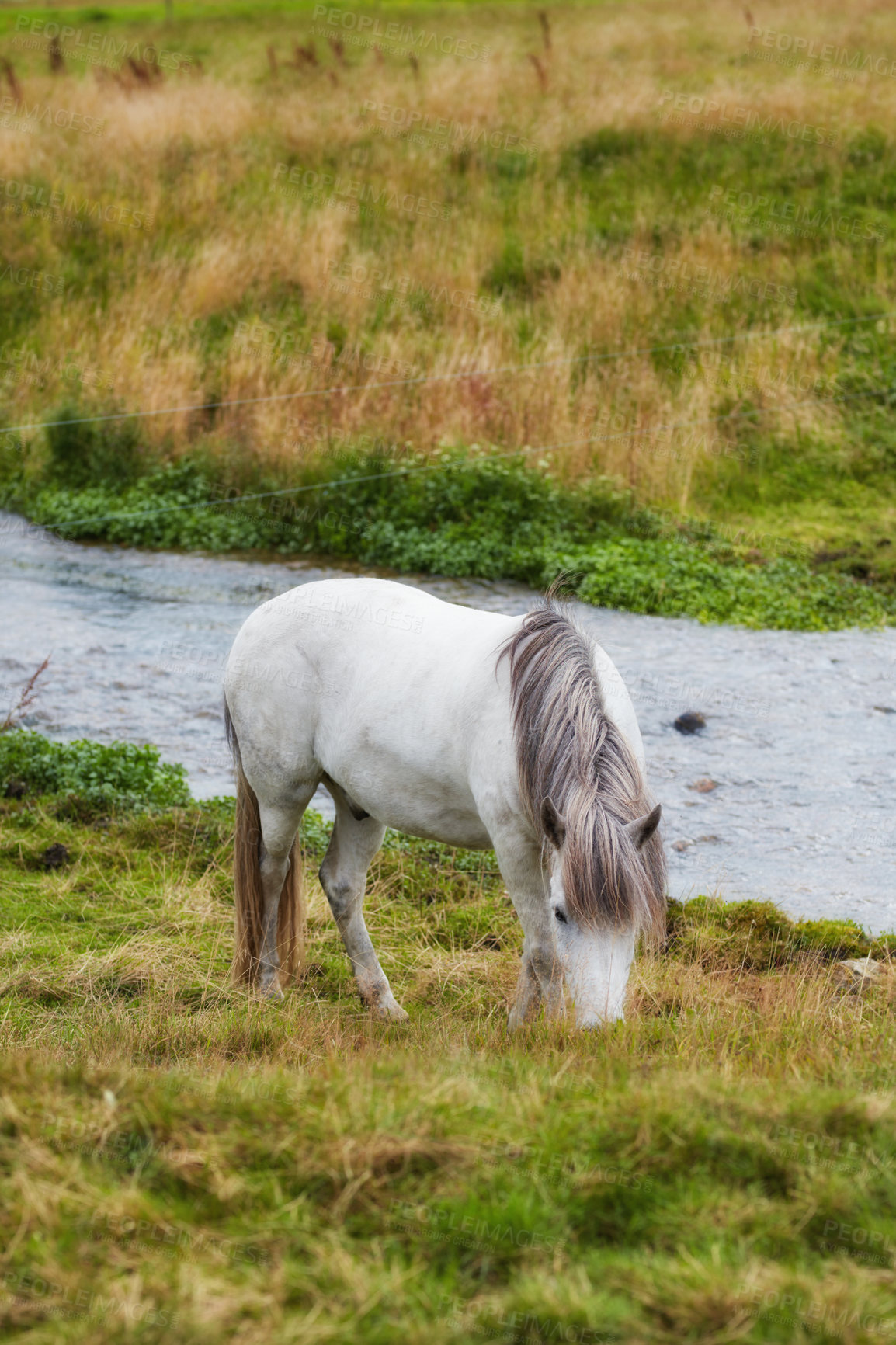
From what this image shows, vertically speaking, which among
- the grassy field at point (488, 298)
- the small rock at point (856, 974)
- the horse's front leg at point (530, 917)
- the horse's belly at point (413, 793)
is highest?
the grassy field at point (488, 298)

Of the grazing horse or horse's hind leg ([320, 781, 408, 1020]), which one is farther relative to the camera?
horse's hind leg ([320, 781, 408, 1020])

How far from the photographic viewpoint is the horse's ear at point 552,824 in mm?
3432

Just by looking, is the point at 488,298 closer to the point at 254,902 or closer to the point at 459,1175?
the point at 254,902

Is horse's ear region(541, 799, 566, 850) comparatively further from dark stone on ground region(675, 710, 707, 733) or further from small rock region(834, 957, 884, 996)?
dark stone on ground region(675, 710, 707, 733)

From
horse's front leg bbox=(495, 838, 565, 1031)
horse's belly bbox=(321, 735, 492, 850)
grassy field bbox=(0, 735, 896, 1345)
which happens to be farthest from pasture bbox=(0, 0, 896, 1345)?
horse's belly bbox=(321, 735, 492, 850)

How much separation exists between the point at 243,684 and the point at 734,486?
663 cm

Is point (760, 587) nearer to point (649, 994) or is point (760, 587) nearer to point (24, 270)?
point (649, 994)

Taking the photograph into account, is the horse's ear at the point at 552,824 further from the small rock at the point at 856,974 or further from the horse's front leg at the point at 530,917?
the small rock at the point at 856,974

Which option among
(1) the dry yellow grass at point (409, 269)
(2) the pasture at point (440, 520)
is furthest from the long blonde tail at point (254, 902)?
(1) the dry yellow grass at point (409, 269)

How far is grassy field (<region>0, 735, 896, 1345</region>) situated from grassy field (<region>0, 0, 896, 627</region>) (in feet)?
17.8

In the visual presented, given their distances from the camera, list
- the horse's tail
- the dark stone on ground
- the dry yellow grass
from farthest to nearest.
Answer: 1. the dry yellow grass
2. the dark stone on ground
3. the horse's tail

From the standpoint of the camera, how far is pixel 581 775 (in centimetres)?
357

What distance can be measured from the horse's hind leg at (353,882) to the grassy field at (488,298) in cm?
438

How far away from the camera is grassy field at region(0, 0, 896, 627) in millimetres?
9906
